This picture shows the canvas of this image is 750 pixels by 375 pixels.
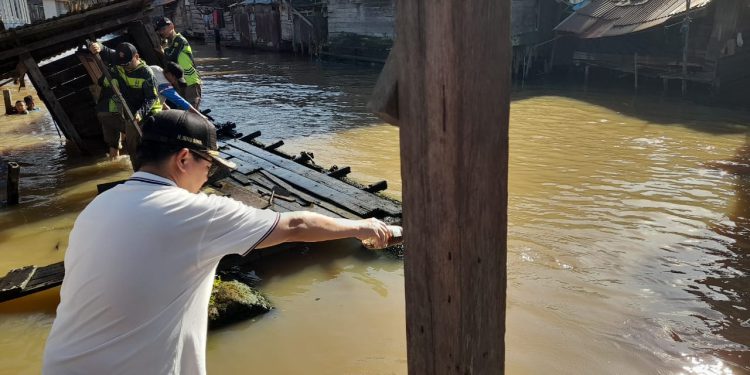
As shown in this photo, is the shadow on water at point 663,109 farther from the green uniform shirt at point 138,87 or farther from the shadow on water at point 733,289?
the green uniform shirt at point 138,87

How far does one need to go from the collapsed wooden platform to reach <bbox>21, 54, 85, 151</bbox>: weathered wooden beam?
3244 mm

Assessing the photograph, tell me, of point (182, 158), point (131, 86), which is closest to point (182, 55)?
point (131, 86)

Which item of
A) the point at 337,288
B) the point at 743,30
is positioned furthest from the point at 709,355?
the point at 743,30

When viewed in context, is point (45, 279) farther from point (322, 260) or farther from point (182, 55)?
point (182, 55)

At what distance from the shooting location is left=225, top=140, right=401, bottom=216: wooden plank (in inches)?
266

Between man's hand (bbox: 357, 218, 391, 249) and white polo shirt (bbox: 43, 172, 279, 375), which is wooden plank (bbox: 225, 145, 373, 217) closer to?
man's hand (bbox: 357, 218, 391, 249)

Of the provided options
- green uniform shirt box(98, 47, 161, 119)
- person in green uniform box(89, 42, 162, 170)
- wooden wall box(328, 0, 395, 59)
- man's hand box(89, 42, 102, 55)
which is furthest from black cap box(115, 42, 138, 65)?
wooden wall box(328, 0, 395, 59)

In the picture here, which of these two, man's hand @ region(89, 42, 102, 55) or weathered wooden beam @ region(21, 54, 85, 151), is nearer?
man's hand @ region(89, 42, 102, 55)

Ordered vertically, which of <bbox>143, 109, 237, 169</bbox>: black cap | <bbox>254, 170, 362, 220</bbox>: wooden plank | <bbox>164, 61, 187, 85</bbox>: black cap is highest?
<bbox>164, 61, 187, 85</bbox>: black cap

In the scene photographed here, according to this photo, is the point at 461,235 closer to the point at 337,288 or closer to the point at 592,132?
the point at 337,288

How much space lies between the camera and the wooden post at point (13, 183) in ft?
25.9

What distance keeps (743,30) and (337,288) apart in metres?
15.7

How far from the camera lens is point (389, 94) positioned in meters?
1.67

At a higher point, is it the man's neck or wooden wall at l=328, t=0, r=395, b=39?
wooden wall at l=328, t=0, r=395, b=39
